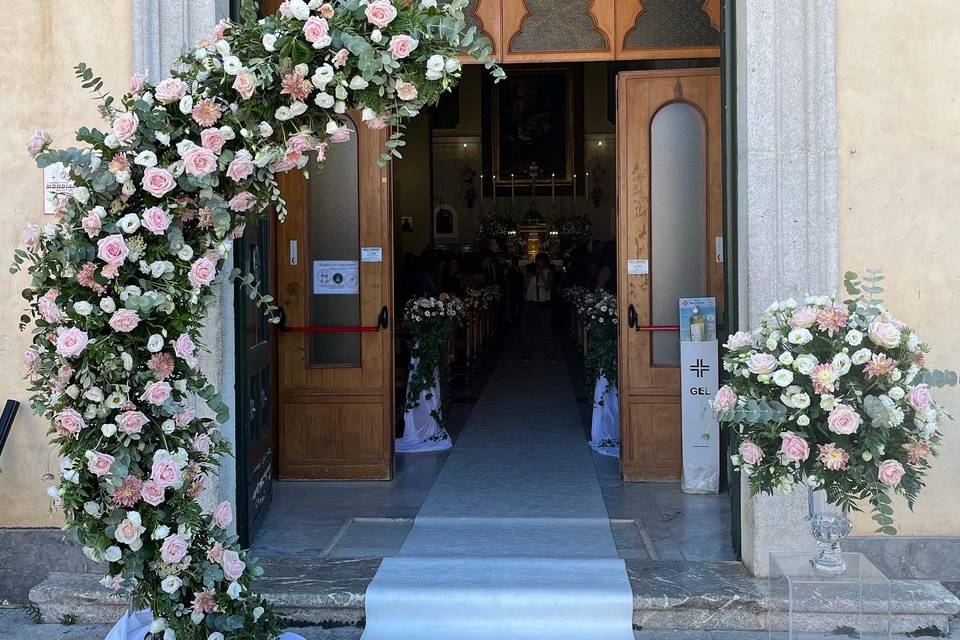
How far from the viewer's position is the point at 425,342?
24.4 ft

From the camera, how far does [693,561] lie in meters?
4.36

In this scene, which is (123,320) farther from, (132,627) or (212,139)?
(132,627)

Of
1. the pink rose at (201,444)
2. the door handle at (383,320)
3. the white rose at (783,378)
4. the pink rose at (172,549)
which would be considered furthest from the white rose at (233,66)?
the door handle at (383,320)

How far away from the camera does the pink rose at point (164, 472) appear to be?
299 cm

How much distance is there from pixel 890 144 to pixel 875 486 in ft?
5.63

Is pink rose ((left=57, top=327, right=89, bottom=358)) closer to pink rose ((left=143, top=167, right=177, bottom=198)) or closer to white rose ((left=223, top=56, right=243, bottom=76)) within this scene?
pink rose ((left=143, top=167, right=177, bottom=198))

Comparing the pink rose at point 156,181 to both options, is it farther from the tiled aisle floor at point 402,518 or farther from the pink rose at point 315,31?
the tiled aisle floor at point 402,518

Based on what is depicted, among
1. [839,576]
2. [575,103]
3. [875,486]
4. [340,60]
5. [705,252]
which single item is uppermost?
[575,103]

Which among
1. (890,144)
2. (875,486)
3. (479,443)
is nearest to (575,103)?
(479,443)

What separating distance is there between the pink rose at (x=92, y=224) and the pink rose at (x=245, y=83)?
0.56 m

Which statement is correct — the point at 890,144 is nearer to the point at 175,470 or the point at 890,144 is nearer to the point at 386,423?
the point at 175,470

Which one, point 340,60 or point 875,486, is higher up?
point 340,60

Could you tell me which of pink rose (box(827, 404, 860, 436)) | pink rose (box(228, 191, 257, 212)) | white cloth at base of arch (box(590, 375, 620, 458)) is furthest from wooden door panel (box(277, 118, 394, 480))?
pink rose (box(827, 404, 860, 436))

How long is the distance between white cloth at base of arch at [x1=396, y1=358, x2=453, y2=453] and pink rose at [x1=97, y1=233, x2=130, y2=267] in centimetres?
441
